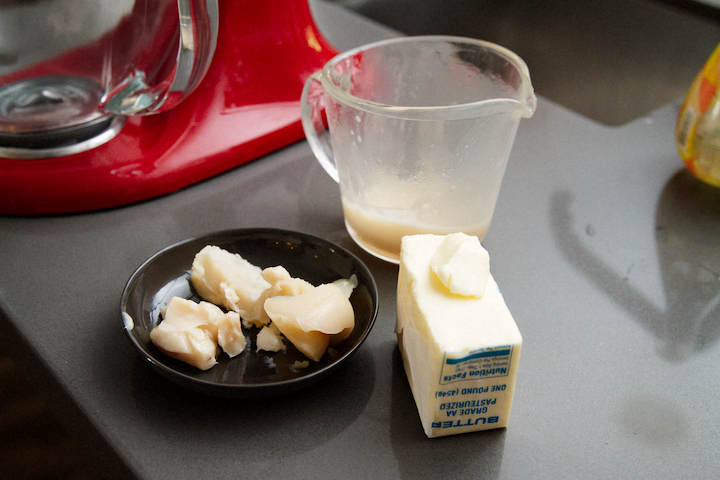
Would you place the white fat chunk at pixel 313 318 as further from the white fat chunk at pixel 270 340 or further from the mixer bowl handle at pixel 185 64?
the mixer bowl handle at pixel 185 64

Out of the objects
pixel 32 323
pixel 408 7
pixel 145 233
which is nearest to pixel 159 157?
pixel 145 233

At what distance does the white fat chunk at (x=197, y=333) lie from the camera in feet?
1.33

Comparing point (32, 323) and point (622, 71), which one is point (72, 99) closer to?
point (32, 323)

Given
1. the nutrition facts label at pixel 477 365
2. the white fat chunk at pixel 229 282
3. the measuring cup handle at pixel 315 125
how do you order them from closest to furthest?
the nutrition facts label at pixel 477 365 < the white fat chunk at pixel 229 282 < the measuring cup handle at pixel 315 125

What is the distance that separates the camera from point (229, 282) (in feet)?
1.52

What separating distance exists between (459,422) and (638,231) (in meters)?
0.34

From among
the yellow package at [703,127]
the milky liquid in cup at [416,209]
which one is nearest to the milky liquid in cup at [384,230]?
the milky liquid in cup at [416,209]

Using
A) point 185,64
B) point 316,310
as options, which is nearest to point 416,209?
point 316,310

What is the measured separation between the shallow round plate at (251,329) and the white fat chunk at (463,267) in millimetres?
65

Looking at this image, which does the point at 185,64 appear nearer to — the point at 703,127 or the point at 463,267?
the point at 463,267

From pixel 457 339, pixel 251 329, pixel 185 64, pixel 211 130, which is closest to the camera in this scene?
pixel 457 339

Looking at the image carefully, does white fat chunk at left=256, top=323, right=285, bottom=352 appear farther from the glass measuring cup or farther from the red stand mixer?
the red stand mixer

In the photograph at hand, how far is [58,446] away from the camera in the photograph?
85 cm

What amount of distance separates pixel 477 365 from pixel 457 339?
21mm
